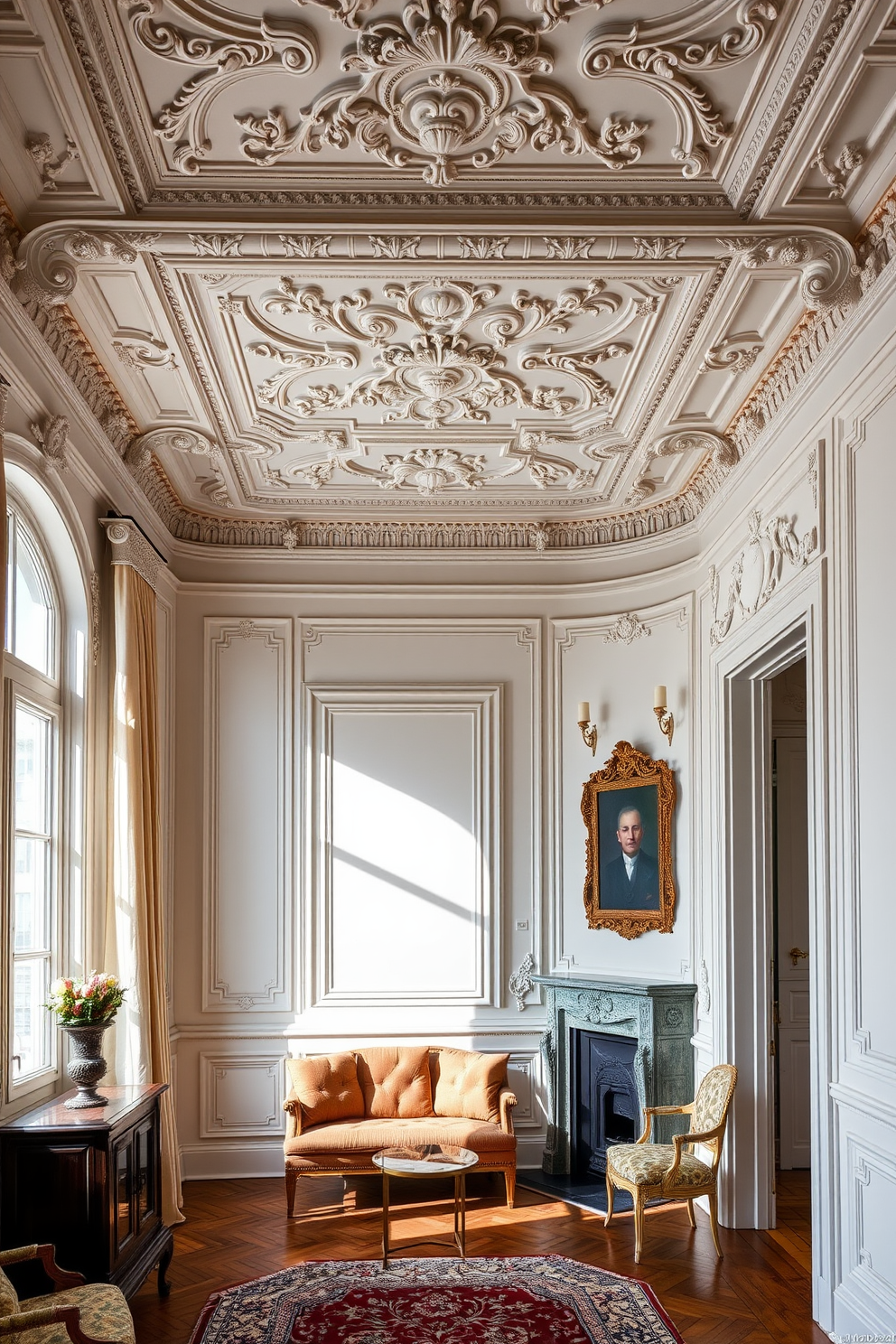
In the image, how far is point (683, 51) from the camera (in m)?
3.14

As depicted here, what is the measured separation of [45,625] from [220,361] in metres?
1.42

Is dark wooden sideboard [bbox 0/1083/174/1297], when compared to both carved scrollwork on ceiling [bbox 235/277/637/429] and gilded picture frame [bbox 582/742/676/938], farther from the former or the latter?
gilded picture frame [bbox 582/742/676/938]

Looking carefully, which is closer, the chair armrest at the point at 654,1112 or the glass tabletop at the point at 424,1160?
the glass tabletop at the point at 424,1160

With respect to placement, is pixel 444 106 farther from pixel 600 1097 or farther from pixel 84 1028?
pixel 600 1097

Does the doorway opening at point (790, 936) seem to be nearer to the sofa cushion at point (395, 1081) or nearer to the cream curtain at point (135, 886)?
the sofa cushion at point (395, 1081)

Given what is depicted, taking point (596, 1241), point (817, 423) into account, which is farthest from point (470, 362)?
point (596, 1241)

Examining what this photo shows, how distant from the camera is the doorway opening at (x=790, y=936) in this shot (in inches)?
269

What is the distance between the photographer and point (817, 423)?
4.53 m

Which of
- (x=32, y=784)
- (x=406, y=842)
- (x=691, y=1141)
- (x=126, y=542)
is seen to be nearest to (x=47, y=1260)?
(x=32, y=784)

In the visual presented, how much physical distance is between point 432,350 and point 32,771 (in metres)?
2.49

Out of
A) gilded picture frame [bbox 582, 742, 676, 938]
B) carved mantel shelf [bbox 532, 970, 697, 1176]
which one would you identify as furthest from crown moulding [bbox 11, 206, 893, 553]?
carved mantel shelf [bbox 532, 970, 697, 1176]

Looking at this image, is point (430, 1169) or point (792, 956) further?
point (792, 956)

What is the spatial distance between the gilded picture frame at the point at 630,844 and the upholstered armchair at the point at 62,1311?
3.82 m

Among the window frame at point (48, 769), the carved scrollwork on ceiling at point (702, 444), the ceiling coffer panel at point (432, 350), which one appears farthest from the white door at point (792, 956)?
the window frame at point (48, 769)
